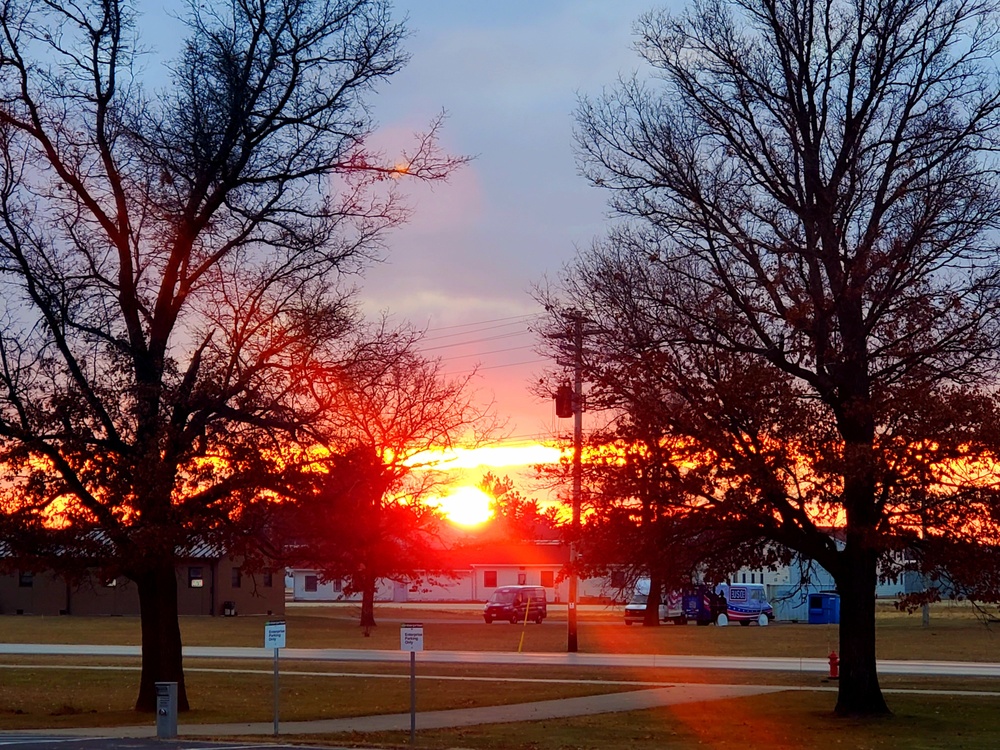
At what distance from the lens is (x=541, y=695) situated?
26.9m

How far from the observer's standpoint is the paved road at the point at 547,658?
116 ft

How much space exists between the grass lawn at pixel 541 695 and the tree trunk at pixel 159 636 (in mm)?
593

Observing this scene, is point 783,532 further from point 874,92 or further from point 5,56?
point 5,56

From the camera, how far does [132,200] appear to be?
77.8 feet

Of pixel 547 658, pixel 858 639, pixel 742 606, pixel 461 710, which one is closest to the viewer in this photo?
pixel 858 639

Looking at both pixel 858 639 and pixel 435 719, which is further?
pixel 858 639

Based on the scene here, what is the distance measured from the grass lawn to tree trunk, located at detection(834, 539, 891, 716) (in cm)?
54

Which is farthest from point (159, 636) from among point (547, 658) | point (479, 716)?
point (547, 658)

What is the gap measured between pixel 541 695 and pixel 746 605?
38855 mm

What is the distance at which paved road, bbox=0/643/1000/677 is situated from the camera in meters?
35.3

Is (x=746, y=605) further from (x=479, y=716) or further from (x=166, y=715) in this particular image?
(x=166, y=715)

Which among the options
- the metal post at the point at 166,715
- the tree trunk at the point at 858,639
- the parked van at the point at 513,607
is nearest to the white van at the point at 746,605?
the parked van at the point at 513,607

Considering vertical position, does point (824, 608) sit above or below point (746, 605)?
below

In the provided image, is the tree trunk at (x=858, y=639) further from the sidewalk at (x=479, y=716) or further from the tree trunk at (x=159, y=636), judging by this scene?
the tree trunk at (x=159, y=636)
